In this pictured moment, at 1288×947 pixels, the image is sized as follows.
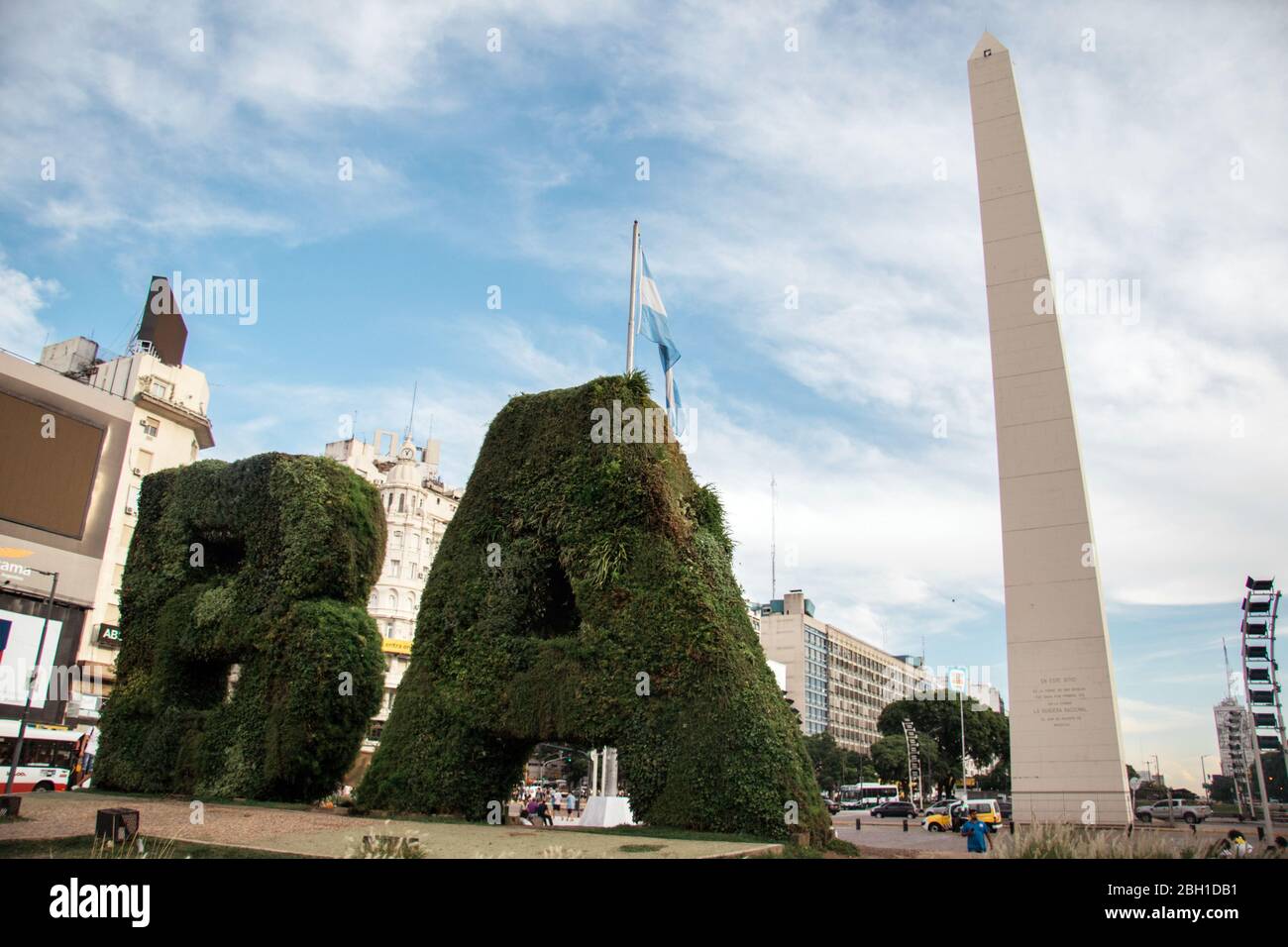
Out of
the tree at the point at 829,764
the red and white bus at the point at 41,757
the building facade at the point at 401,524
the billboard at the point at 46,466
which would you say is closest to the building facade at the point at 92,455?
the billboard at the point at 46,466

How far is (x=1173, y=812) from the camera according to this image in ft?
131

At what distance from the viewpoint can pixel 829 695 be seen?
384ft

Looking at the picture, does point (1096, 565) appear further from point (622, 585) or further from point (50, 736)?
point (50, 736)

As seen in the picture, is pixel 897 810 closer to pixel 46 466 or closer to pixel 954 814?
pixel 954 814

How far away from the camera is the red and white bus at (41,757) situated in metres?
30.8

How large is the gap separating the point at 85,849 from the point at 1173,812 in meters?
44.7

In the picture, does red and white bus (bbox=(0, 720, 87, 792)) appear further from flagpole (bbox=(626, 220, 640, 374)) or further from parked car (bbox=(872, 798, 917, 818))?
parked car (bbox=(872, 798, 917, 818))

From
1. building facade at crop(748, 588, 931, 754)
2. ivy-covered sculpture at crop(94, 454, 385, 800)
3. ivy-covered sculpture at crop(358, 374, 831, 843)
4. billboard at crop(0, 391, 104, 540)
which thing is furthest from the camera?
building facade at crop(748, 588, 931, 754)

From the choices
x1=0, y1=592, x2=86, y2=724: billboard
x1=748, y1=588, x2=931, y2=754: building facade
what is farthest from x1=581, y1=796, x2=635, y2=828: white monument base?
x1=748, y1=588, x2=931, y2=754: building facade

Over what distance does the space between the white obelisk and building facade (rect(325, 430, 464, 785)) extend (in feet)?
170

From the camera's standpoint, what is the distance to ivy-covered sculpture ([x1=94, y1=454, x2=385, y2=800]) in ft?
55.1

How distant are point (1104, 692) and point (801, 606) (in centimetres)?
9366

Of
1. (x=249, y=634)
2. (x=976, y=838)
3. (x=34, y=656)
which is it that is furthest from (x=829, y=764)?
(x=249, y=634)

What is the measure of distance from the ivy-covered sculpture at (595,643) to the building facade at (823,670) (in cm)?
9080
